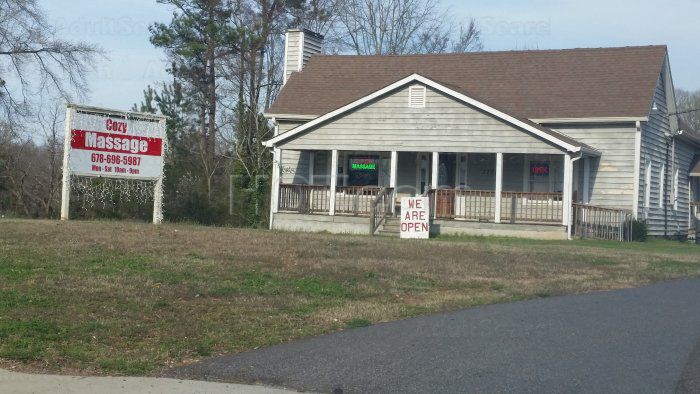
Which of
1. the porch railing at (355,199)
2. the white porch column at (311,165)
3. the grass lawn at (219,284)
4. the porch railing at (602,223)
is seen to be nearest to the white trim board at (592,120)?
the porch railing at (602,223)

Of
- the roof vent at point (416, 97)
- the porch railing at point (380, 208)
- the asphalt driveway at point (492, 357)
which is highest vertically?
the roof vent at point (416, 97)

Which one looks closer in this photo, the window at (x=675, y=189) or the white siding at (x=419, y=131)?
the white siding at (x=419, y=131)

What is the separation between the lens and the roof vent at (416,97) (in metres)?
27.0

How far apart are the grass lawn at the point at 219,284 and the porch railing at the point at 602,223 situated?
5.94m

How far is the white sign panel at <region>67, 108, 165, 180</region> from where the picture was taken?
73.5ft

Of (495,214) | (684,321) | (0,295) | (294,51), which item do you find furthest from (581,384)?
(294,51)

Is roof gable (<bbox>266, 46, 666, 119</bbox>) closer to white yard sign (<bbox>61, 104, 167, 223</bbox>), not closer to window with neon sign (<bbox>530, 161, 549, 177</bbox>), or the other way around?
window with neon sign (<bbox>530, 161, 549, 177</bbox>)

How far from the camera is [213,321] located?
10.2 m

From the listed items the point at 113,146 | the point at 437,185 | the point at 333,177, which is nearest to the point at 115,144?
the point at 113,146

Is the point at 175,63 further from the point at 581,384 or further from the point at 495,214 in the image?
the point at 581,384

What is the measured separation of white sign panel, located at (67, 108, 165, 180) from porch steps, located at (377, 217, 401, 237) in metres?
6.88

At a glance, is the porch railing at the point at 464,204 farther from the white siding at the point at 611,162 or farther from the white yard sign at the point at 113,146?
the white yard sign at the point at 113,146

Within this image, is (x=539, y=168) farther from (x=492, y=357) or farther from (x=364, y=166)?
(x=492, y=357)

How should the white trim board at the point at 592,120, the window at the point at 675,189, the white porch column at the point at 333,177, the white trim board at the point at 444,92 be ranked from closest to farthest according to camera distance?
the white trim board at the point at 444,92 < the white trim board at the point at 592,120 < the white porch column at the point at 333,177 < the window at the point at 675,189
